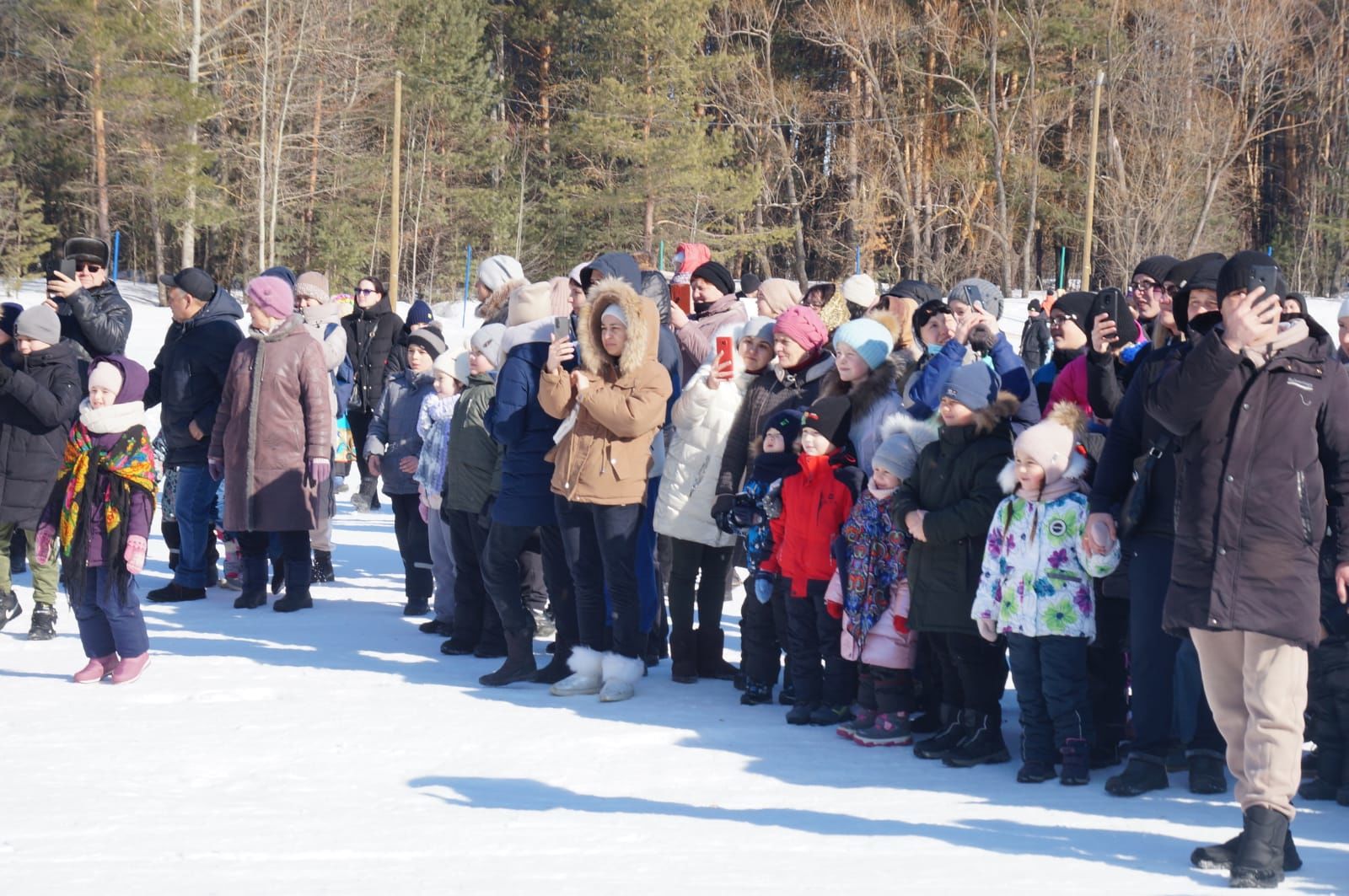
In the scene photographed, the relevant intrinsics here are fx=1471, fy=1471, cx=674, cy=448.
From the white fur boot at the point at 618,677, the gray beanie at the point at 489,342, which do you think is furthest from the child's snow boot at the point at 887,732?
the gray beanie at the point at 489,342

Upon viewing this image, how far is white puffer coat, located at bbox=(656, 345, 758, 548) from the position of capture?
22.2 feet

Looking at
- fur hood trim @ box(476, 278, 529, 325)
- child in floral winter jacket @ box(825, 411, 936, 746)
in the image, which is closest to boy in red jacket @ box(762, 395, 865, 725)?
child in floral winter jacket @ box(825, 411, 936, 746)

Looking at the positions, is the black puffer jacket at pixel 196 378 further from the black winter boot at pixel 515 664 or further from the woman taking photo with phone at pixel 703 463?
the woman taking photo with phone at pixel 703 463

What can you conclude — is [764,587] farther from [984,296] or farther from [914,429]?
[984,296]

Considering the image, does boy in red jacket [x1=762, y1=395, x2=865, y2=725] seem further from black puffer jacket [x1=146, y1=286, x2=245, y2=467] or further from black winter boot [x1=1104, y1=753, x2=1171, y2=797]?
black puffer jacket [x1=146, y1=286, x2=245, y2=467]

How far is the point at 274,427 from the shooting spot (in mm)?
8523

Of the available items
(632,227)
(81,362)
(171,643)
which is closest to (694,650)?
(171,643)

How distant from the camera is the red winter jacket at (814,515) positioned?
20.4 ft

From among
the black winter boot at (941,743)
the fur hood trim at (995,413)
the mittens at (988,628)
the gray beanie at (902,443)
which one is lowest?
the black winter boot at (941,743)

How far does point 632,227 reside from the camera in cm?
3891

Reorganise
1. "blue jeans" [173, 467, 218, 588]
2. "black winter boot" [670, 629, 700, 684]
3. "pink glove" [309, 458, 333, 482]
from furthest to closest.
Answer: "blue jeans" [173, 467, 218, 588] < "pink glove" [309, 458, 333, 482] < "black winter boot" [670, 629, 700, 684]

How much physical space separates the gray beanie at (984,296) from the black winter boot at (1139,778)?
309 centimetres

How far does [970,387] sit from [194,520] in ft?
17.6

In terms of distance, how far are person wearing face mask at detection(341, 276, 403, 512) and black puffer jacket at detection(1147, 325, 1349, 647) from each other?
852cm
